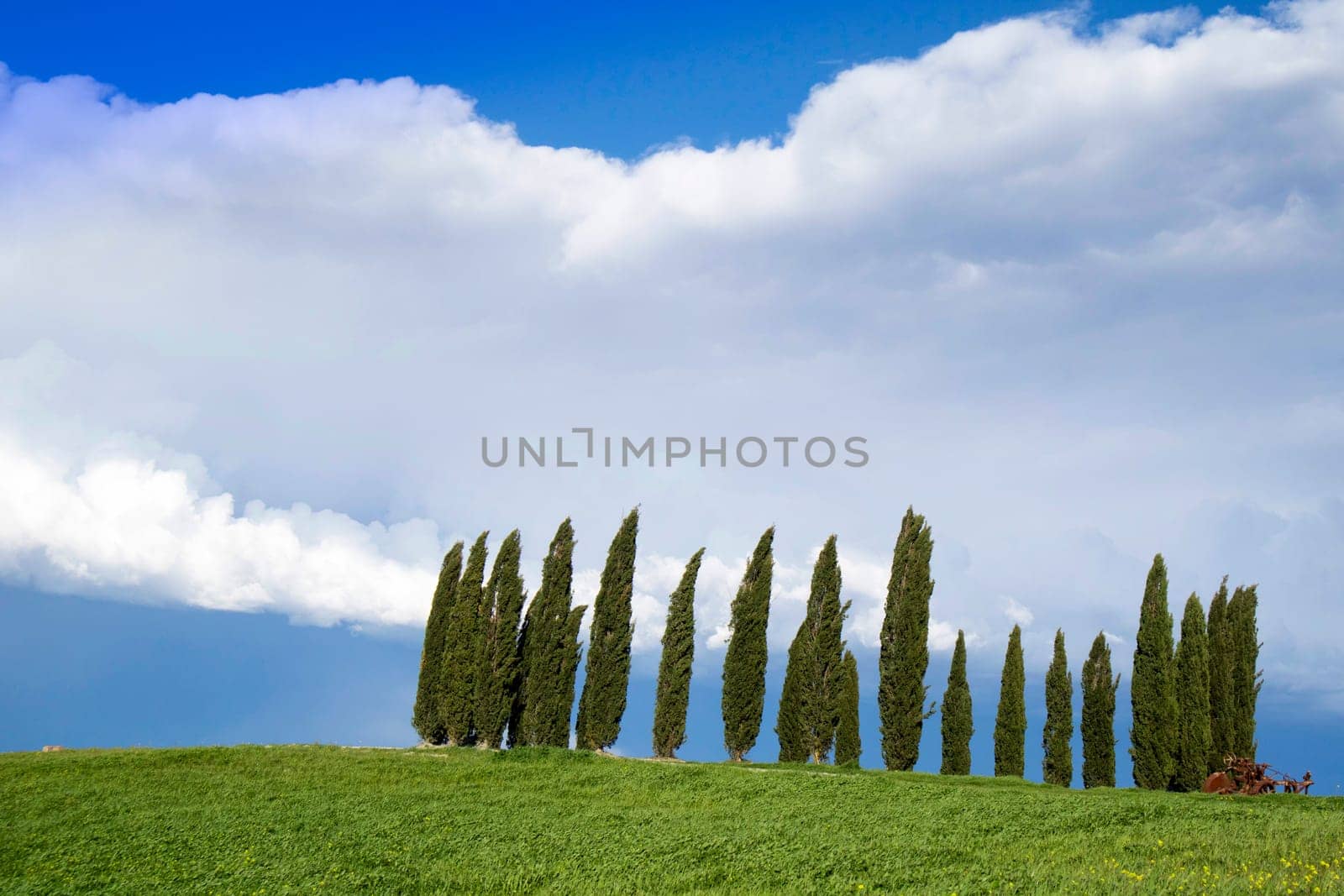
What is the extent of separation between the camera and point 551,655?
31.6 m

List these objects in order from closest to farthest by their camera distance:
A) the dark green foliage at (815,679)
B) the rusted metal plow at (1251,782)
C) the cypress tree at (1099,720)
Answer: the rusted metal plow at (1251,782) → the dark green foliage at (815,679) → the cypress tree at (1099,720)

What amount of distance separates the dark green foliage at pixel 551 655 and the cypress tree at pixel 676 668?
3.08 meters

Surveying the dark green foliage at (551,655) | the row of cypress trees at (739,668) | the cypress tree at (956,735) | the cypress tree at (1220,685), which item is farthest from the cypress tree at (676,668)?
the cypress tree at (1220,685)

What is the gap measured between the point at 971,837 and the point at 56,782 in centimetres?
1921

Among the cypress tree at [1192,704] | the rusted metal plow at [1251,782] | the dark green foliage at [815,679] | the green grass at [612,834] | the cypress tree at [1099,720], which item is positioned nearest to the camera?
the green grass at [612,834]

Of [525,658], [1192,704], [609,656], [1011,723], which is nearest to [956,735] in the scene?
[1011,723]

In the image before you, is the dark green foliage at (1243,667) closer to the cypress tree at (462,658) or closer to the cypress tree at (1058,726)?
the cypress tree at (1058,726)

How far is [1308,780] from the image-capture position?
915 inches

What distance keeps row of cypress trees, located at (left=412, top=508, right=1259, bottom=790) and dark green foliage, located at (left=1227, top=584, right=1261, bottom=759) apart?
234cm

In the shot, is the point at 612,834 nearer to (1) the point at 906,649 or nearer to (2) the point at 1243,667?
(1) the point at 906,649

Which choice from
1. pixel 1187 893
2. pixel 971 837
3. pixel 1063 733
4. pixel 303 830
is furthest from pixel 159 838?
pixel 1063 733

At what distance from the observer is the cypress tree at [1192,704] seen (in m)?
33.0

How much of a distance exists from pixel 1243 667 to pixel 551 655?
27416mm

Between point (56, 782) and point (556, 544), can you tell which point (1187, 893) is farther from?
point (556, 544)
